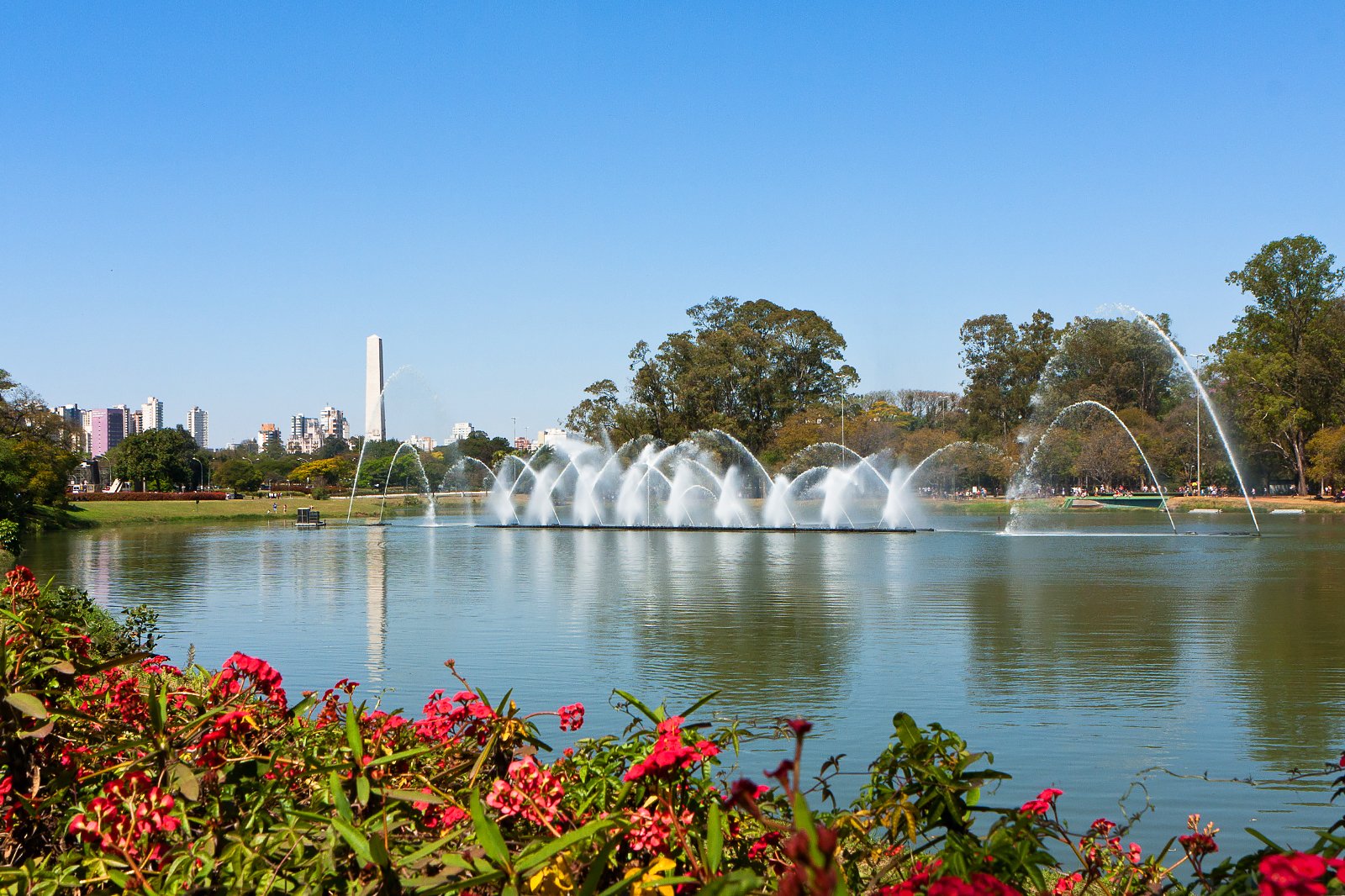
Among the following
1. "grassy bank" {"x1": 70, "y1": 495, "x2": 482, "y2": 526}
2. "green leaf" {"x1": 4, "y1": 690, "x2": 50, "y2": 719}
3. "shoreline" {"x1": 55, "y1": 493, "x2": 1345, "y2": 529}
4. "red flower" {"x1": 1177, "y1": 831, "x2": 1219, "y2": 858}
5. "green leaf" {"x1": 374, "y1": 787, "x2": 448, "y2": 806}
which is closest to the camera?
"green leaf" {"x1": 374, "y1": 787, "x2": 448, "y2": 806}

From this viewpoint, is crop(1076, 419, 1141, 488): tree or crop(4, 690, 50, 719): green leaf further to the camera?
crop(1076, 419, 1141, 488): tree

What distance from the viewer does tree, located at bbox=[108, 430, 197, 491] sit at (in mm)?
109312

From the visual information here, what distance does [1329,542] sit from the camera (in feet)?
121

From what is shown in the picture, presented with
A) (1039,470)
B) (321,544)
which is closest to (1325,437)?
(1039,470)

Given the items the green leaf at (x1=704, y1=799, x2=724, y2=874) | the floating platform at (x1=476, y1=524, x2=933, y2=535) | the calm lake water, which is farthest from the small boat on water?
the green leaf at (x1=704, y1=799, x2=724, y2=874)

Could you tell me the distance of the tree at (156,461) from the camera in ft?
359

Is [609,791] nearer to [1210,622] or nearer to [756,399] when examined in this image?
[1210,622]

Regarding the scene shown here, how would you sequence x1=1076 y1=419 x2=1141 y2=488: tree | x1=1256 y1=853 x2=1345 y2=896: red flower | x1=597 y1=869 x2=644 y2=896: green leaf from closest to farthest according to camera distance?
x1=1256 y1=853 x2=1345 y2=896: red flower → x1=597 y1=869 x2=644 y2=896: green leaf → x1=1076 y1=419 x2=1141 y2=488: tree

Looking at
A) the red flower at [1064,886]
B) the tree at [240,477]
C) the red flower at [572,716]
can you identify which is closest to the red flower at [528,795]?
the red flower at [572,716]

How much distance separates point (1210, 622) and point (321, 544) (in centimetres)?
3123

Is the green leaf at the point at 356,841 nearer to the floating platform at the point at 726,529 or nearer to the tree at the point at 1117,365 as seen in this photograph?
the floating platform at the point at 726,529

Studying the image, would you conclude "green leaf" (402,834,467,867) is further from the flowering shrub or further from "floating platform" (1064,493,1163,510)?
"floating platform" (1064,493,1163,510)

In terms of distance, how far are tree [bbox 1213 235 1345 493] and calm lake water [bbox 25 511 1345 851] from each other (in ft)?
147

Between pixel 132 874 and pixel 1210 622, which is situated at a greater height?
pixel 132 874
